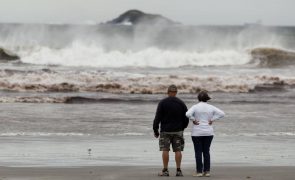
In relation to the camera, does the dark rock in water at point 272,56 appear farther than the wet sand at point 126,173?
Yes

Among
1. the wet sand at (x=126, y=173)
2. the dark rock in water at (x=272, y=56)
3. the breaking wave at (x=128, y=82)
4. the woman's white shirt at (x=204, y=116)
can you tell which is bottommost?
the wet sand at (x=126, y=173)

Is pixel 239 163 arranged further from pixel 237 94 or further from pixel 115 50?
pixel 115 50

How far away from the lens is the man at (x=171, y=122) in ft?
37.3

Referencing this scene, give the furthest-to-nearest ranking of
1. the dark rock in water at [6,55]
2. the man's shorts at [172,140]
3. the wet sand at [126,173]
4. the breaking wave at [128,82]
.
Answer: the dark rock in water at [6,55] → the breaking wave at [128,82] → the man's shorts at [172,140] → the wet sand at [126,173]

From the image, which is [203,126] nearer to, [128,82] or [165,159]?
[165,159]

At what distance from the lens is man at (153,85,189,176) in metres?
11.4

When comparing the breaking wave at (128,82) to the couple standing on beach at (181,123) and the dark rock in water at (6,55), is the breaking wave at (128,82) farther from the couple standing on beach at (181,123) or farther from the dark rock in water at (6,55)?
the couple standing on beach at (181,123)

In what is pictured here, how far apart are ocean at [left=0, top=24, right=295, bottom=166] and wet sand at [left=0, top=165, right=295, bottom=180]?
667 millimetres

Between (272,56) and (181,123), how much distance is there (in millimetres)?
41778

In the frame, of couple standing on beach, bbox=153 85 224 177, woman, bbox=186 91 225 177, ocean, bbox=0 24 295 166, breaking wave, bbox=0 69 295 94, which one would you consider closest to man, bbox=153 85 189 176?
couple standing on beach, bbox=153 85 224 177

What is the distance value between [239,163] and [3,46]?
45.6 meters

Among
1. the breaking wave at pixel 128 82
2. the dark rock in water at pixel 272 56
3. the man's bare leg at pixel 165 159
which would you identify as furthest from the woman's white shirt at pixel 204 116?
the dark rock in water at pixel 272 56

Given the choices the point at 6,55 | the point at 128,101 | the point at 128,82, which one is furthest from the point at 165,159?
the point at 6,55

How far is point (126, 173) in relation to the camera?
1148 cm
